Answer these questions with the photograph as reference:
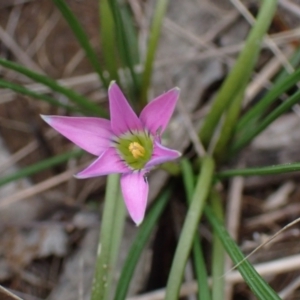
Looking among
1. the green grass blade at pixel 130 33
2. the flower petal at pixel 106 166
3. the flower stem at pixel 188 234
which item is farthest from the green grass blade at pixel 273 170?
the green grass blade at pixel 130 33

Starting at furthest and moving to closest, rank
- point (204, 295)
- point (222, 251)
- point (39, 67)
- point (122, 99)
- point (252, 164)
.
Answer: point (39, 67)
point (252, 164)
point (222, 251)
point (204, 295)
point (122, 99)

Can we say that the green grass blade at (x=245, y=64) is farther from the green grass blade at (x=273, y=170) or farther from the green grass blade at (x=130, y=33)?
the green grass blade at (x=130, y=33)

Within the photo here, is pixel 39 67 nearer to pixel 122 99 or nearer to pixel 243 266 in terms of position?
pixel 122 99

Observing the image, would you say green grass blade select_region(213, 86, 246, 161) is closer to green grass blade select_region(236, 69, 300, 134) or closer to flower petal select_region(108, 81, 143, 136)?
green grass blade select_region(236, 69, 300, 134)

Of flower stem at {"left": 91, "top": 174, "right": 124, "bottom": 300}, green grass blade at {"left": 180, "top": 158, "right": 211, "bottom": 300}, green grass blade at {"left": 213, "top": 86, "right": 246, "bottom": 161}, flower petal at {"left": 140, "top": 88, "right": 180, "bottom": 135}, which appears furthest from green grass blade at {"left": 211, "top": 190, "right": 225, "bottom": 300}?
flower petal at {"left": 140, "top": 88, "right": 180, "bottom": 135}

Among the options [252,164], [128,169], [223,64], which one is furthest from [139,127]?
[223,64]

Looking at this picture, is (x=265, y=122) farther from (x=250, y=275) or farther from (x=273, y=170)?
(x=250, y=275)
